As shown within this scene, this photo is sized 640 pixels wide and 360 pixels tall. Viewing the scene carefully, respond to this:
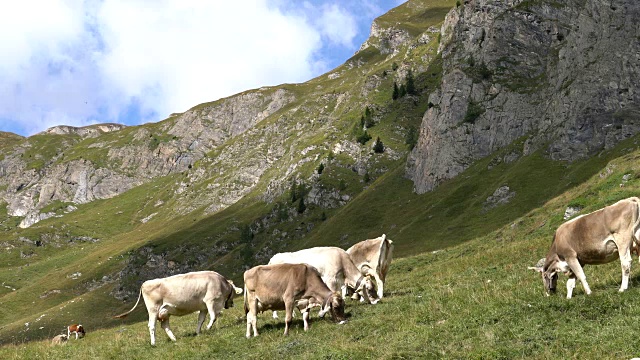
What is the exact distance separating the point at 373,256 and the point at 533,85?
9439 cm

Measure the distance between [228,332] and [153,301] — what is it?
3451 millimetres

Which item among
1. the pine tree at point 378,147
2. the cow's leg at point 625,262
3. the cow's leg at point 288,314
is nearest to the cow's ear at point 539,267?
the cow's leg at point 625,262

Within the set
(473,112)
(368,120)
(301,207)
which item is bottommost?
(301,207)

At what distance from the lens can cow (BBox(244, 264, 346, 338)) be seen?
18.3 m

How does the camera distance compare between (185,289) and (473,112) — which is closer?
(185,289)

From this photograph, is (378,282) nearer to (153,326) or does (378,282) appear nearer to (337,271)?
(337,271)

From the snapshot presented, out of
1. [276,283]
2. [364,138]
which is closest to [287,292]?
[276,283]

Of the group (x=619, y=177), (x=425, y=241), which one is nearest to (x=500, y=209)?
(x=425, y=241)

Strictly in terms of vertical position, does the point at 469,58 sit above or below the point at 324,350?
above

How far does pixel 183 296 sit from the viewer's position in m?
20.8

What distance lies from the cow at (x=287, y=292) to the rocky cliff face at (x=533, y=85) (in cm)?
7183

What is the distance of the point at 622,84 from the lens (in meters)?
82.3

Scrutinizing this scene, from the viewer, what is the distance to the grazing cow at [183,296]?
20703 millimetres

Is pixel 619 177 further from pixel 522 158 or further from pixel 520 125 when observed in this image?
pixel 520 125
